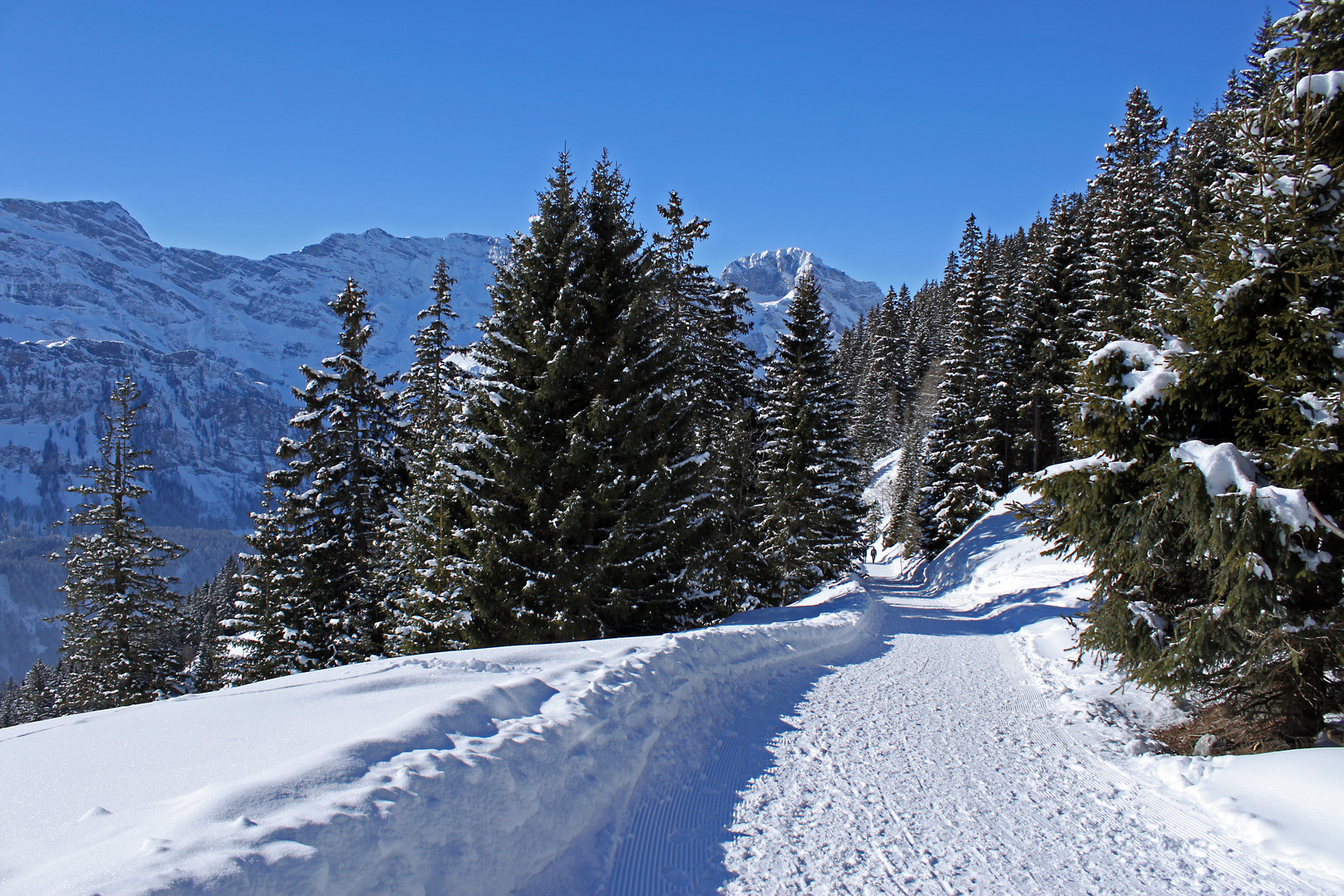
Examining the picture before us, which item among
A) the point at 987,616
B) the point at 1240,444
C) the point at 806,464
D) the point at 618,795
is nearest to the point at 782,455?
the point at 806,464

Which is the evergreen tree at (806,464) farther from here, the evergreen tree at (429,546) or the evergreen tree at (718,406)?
the evergreen tree at (429,546)

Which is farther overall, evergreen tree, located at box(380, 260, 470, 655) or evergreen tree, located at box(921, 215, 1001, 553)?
evergreen tree, located at box(921, 215, 1001, 553)

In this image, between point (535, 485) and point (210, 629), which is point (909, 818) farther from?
point (210, 629)

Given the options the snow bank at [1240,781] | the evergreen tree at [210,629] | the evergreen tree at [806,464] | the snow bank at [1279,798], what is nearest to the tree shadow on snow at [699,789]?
the snow bank at [1240,781]

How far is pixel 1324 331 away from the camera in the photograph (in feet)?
17.2

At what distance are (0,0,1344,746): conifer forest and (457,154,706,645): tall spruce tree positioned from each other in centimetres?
7

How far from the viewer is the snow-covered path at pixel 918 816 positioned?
4.04 metres

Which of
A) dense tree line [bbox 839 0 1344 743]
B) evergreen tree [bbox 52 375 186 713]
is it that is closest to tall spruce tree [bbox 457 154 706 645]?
dense tree line [bbox 839 0 1344 743]

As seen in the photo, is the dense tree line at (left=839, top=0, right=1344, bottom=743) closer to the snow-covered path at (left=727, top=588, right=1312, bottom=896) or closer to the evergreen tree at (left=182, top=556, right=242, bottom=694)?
the snow-covered path at (left=727, top=588, right=1312, bottom=896)

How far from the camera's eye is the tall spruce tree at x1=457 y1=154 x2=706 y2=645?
11.8 m

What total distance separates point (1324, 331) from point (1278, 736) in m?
3.55

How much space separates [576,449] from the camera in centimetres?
1156

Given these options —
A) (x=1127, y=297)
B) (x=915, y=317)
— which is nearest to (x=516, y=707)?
(x=1127, y=297)

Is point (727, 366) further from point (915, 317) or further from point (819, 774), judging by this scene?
point (915, 317)
